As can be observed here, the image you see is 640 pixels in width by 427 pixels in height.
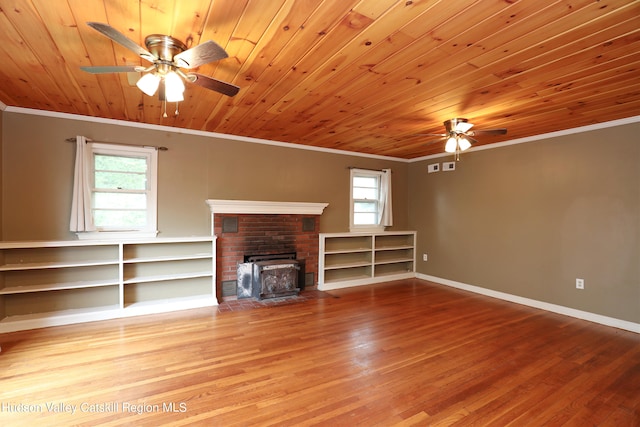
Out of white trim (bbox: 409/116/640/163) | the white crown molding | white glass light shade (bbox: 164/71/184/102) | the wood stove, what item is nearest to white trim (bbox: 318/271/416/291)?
the wood stove

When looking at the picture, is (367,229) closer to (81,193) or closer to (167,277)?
(167,277)

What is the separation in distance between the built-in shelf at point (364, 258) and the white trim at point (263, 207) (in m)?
0.51

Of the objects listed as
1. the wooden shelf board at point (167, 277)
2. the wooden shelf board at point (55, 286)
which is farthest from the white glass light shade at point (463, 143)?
the wooden shelf board at point (55, 286)

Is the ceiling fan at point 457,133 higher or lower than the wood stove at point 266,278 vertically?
higher

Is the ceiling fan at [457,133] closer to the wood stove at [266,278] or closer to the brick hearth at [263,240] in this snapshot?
the brick hearth at [263,240]

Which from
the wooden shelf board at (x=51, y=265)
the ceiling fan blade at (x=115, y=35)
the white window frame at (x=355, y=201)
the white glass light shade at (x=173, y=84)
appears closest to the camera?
the ceiling fan blade at (x=115, y=35)

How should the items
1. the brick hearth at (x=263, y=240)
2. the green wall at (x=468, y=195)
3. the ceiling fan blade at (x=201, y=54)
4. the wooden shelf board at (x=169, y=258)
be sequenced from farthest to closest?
1. the brick hearth at (x=263, y=240)
2. the wooden shelf board at (x=169, y=258)
3. the green wall at (x=468, y=195)
4. the ceiling fan blade at (x=201, y=54)

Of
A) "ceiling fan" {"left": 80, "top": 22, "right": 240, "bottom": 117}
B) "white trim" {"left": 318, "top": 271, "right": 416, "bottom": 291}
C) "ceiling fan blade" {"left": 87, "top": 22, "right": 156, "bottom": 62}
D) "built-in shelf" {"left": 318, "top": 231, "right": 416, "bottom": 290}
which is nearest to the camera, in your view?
"ceiling fan blade" {"left": 87, "top": 22, "right": 156, "bottom": 62}

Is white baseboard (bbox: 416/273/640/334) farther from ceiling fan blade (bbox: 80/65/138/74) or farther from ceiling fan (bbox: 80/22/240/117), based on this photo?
ceiling fan blade (bbox: 80/65/138/74)

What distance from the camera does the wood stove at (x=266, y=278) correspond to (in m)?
4.52

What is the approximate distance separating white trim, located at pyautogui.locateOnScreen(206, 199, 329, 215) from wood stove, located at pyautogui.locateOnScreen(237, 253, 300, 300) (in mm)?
742

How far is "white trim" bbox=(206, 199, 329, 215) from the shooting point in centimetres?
442

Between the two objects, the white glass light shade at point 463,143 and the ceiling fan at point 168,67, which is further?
the white glass light shade at point 463,143

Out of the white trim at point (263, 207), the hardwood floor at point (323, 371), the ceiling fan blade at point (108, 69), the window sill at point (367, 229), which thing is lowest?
the hardwood floor at point (323, 371)
